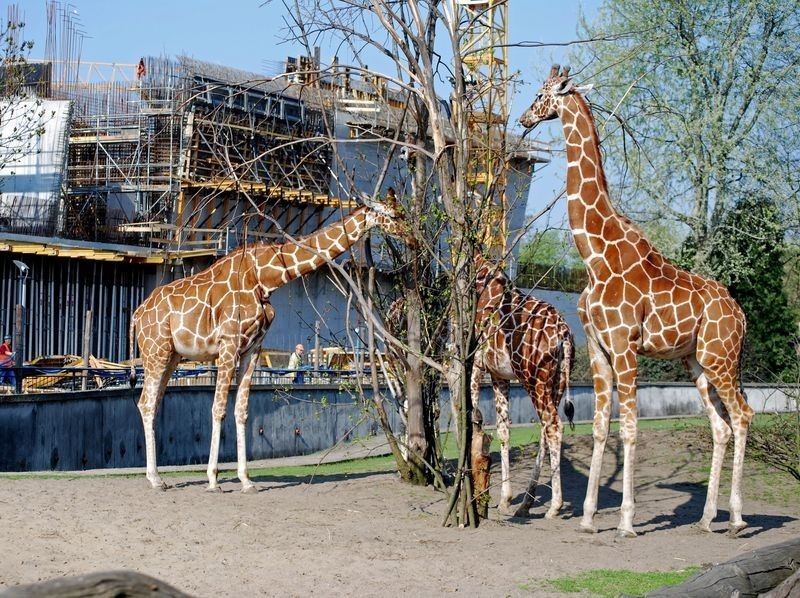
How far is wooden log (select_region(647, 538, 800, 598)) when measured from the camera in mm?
7641

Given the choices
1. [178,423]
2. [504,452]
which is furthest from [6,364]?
[504,452]

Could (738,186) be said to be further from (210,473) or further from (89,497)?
(89,497)

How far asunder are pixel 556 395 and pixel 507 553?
3.79m

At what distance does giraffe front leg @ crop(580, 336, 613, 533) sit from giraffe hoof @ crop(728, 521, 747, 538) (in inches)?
59.1

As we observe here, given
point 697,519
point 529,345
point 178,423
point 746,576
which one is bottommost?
point 697,519

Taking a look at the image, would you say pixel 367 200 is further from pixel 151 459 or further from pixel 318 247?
pixel 151 459

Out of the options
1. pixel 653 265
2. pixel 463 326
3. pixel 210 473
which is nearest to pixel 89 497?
pixel 210 473

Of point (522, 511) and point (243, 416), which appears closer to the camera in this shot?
point (522, 511)

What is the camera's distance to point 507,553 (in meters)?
10.3

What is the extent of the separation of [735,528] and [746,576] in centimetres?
439

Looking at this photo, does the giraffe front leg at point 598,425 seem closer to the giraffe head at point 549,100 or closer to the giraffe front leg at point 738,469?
the giraffe front leg at point 738,469

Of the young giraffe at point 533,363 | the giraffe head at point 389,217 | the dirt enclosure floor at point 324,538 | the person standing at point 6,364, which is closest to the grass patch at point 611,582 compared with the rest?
the dirt enclosure floor at point 324,538

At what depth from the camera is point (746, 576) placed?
8.21m

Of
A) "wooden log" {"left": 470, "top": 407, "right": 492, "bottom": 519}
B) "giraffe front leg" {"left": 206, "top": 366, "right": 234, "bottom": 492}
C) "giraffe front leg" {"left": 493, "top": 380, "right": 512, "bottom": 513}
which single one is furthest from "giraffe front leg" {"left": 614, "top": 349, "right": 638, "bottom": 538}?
"giraffe front leg" {"left": 206, "top": 366, "right": 234, "bottom": 492}
